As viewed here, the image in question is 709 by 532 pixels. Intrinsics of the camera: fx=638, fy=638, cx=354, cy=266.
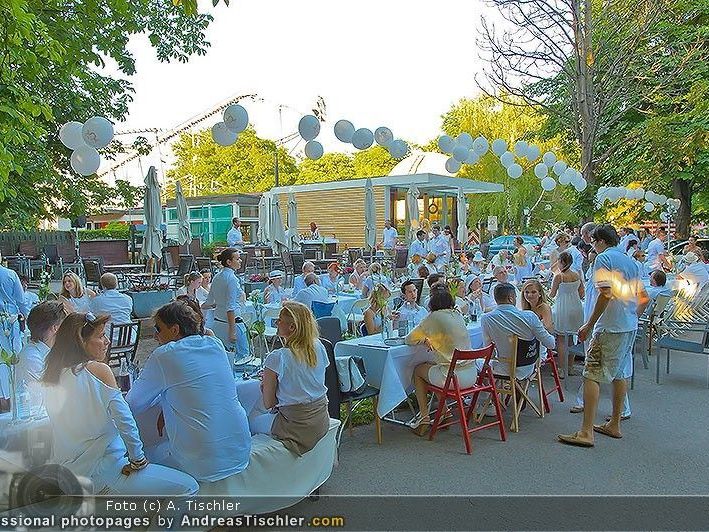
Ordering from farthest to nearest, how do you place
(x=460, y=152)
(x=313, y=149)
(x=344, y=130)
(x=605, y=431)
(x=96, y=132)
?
(x=460, y=152) → (x=313, y=149) → (x=344, y=130) → (x=96, y=132) → (x=605, y=431)

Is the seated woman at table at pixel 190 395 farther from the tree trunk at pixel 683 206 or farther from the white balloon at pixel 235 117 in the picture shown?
the tree trunk at pixel 683 206

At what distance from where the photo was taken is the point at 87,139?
922 centimetres

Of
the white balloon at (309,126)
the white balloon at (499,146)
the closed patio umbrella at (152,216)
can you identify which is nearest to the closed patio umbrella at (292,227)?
the white balloon at (499,146)

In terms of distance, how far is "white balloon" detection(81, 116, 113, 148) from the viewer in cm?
909

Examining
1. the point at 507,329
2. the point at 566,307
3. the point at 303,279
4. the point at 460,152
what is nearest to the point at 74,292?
the point at 303,279

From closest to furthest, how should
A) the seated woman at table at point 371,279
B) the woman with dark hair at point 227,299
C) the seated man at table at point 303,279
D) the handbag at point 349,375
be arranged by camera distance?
the handbag at point 349,375 → the woman with dark hair at point 227,299 → the seated man at table at point 303,279 → the seated woman at table at point 371,279

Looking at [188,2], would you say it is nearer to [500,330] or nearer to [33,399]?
[33,399]

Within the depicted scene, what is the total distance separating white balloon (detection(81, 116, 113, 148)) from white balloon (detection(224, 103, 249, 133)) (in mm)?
2293

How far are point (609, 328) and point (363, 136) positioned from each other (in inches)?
345

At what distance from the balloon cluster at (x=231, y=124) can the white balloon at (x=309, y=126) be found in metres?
1.29

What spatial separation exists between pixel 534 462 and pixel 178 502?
8.63 feet

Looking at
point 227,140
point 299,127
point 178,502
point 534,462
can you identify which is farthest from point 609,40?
point 178,502

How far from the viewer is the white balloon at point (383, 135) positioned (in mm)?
13211

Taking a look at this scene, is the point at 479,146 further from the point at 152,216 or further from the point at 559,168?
the point at 152,216
